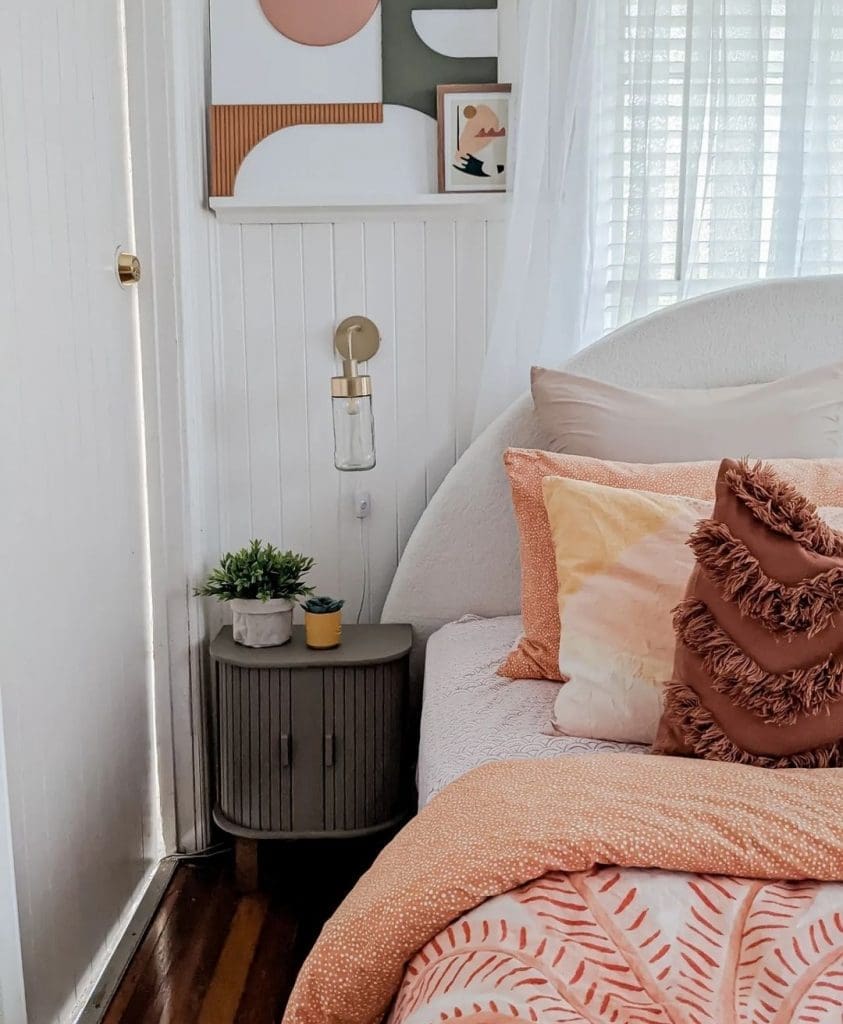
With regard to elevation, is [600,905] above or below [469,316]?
below

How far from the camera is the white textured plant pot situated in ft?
6.59

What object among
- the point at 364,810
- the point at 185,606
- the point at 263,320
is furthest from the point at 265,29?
the point at 364,810

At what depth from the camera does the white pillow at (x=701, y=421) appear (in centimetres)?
186

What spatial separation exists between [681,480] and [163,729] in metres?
1.19

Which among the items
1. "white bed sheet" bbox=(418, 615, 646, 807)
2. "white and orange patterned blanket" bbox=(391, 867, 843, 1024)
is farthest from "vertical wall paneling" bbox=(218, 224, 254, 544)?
"white and orange patterned blanket" bbox=(391, 867, 843, 1024)

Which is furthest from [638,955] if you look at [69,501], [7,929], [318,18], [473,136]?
[318,18]

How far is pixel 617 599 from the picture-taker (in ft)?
5.08

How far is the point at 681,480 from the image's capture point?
1.73 m

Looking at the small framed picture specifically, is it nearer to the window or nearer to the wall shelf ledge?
the wall shelf ledge

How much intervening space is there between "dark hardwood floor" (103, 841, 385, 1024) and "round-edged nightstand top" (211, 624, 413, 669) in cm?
49

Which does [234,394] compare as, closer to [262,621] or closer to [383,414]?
[383,414]

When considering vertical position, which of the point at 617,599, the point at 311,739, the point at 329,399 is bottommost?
the point at 311,739

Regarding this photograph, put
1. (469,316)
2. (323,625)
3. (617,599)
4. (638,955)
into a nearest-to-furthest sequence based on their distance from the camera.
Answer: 1. (638,955)
2. (617,599)
3. (323,625)
4. (469,316)

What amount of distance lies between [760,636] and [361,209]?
131cm
